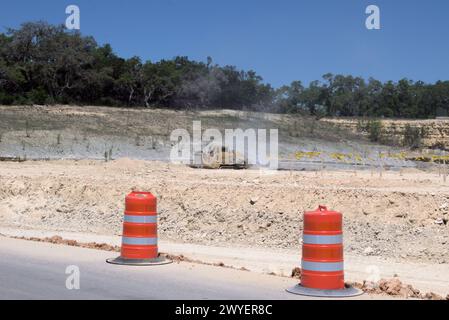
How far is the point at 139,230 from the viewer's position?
11.4 m

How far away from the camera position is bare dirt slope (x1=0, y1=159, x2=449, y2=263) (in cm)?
1600

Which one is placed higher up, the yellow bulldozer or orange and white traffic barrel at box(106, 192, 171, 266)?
the yellow bulldozer

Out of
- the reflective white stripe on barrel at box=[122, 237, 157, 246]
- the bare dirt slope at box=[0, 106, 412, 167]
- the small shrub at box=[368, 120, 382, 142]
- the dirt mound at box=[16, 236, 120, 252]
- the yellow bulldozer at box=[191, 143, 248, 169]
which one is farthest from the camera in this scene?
the small shrub at box=[368, 120, 382, 142]

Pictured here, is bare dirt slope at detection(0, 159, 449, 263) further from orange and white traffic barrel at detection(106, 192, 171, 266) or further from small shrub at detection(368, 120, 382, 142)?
small shrub at detection(368, 120, 382, 142)

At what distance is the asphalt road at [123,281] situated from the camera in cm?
919

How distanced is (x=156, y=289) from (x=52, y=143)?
30337 millimetres

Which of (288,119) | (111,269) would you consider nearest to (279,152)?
(288,119)

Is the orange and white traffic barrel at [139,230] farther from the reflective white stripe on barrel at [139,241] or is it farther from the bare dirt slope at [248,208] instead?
the bare dirt slope at [248,208]

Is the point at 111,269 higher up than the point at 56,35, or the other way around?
the point at 56,35

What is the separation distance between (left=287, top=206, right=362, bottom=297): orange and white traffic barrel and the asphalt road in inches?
13.4

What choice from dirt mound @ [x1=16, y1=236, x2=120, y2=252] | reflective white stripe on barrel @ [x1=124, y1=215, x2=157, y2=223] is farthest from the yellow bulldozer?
reflective white stripe on barrel @ [x1=124, y1=215, x2=157, y2=223]

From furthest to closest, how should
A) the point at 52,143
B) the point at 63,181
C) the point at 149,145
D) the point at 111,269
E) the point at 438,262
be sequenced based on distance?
1. the point at 149,145
2. the point at 52,143
3. the point at 63,181
4. the point at 438,262
5. the point at 111,269

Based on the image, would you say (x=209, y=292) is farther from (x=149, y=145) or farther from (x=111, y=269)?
(x=149, y=145)
